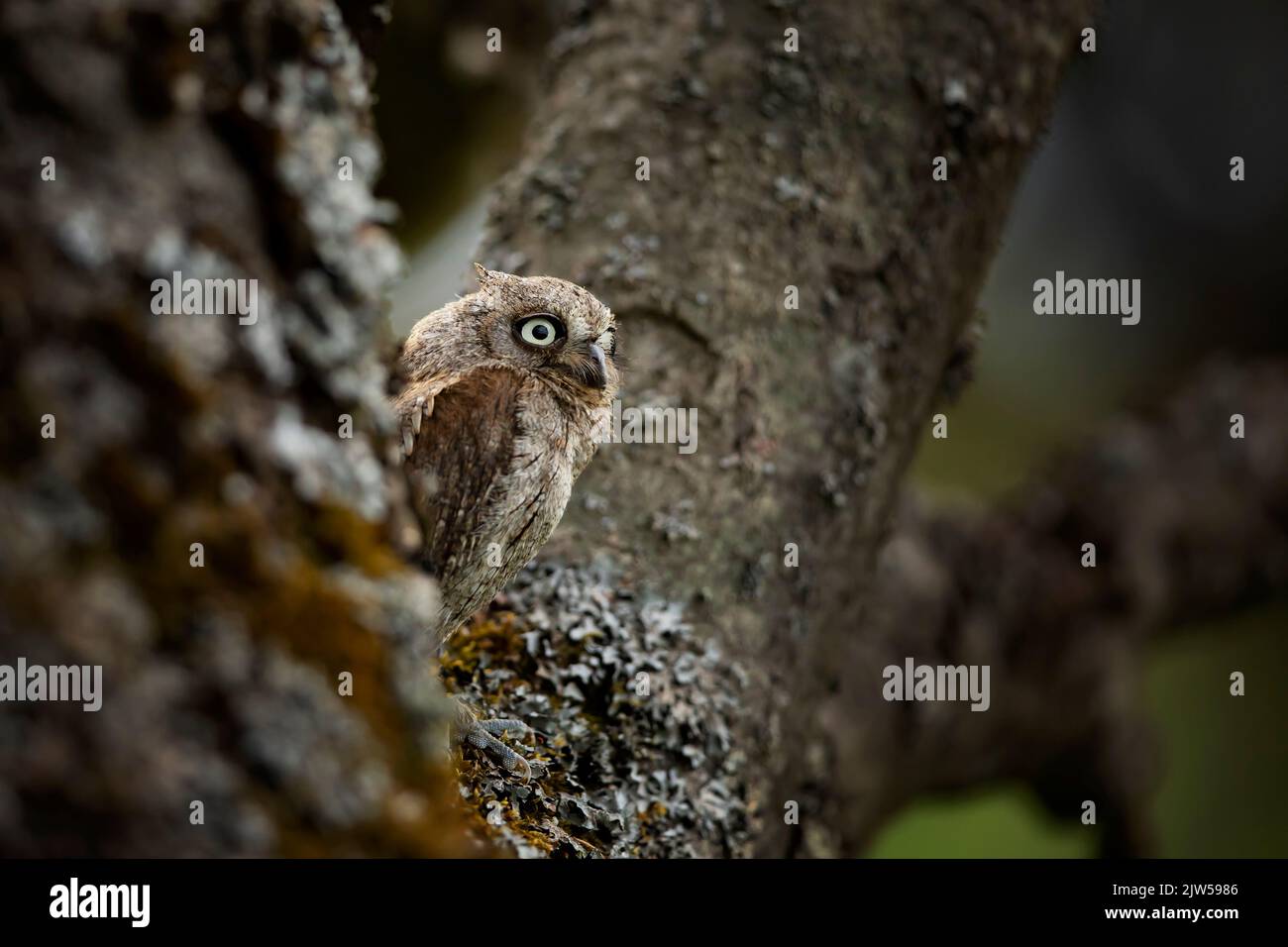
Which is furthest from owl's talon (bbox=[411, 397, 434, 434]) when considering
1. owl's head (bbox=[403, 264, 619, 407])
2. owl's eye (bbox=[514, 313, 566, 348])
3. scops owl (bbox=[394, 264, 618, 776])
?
owl's eye (bbox=[514, 313, 566, 348])

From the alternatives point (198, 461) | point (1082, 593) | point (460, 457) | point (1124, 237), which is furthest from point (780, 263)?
point (1124, 237)

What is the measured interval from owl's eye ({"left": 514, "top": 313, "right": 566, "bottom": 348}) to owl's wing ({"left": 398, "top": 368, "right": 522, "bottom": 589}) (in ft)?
0.67

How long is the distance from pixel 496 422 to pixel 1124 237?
16.3 feet

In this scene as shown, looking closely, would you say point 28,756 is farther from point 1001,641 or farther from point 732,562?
point 1001,641

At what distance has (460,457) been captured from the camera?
6.90 feet

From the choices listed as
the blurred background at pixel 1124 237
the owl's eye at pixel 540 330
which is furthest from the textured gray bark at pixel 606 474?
the blurred background at pixel 1124 237

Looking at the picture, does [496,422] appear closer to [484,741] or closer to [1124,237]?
[484,741]

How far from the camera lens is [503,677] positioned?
2156 mm

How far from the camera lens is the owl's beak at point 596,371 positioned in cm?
235

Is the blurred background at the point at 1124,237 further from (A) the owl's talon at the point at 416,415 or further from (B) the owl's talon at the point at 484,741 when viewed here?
(B) the owl's talon at the point at 484,741

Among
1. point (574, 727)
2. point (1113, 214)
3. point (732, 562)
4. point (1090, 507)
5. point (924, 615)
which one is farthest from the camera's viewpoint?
point (1113, 214)

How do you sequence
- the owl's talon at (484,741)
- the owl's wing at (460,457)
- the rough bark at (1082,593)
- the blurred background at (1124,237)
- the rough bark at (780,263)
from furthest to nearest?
the blurred background at (1124,237)
the rough bark at (1082,593)
the rough bark at (780,263)
the owl's wing at (460,457)
the owl's talon at (484,741)
